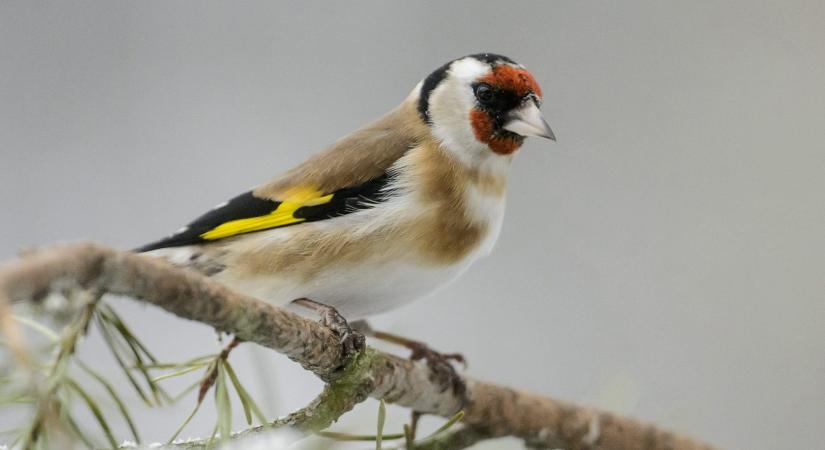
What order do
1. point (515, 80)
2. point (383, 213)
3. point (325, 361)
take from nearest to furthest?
point (325, 361) < point (383, 213) < point (515, 80)

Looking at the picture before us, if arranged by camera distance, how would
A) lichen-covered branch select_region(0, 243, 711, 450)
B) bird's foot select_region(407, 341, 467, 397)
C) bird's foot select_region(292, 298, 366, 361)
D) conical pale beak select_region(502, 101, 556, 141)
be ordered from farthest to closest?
conical pale beak select_region(502, 101, 556, 141) < bird's foot select_region(407, 341, 467, 397) < bird's foot select_region(292, 298, 366, 361) < lichen-covered branch select_region(0, 243, 711, 450)

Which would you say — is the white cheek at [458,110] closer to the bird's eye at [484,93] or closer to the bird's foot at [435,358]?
the bird's eye at [484,93]

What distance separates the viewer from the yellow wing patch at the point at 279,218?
1321mm

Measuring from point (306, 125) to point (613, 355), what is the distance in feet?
3.11

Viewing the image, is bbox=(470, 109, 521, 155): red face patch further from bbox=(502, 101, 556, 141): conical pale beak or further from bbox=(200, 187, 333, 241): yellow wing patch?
bbox=(200, 187, 333, 241): yellow wing patch

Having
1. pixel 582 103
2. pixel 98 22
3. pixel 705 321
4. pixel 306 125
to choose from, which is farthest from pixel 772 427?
pixel 98 22

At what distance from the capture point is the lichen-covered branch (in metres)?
0.51

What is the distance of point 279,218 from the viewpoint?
4.41ft

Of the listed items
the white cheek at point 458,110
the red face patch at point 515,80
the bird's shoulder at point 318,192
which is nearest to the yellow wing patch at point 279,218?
the bird's shoulder at point 318,192

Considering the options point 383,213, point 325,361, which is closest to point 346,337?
point 325,361

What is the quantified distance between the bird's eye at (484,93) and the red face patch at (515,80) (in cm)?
2

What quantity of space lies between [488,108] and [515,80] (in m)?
0.06

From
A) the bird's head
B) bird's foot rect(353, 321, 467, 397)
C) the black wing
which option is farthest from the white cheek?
bird's foot rect(353, 321, 467, 397)

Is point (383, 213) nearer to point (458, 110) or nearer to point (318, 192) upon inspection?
point (318, 192)
